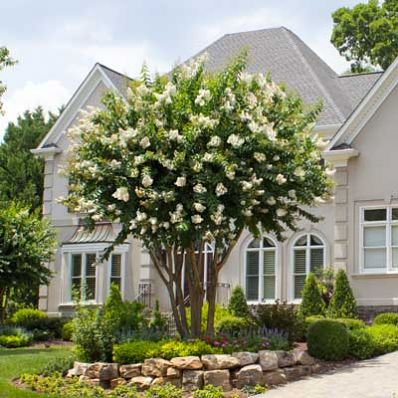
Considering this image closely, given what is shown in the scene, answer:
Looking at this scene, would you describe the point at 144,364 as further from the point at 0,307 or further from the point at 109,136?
the point at 0,307

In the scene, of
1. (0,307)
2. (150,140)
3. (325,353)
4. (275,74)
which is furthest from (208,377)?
(275,74)

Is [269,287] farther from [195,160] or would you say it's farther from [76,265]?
[195,160]

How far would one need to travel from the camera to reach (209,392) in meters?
15.0

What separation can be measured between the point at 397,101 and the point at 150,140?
10705 mm

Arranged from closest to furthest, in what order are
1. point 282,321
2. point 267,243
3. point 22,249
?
point 282,321 < point 22,249 < point 267,243

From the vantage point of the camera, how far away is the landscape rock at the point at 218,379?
50.6 ft

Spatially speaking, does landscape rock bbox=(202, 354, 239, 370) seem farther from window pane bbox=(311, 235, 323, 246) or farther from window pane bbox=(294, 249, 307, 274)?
window pane bbox=(311, 235, 323, 246)

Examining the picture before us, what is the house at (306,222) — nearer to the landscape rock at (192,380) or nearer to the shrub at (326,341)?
the shrub at (326,341)

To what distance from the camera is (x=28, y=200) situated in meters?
37.9

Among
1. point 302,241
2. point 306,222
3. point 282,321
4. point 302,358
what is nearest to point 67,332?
point 302,241

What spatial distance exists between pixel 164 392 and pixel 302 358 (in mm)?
3248

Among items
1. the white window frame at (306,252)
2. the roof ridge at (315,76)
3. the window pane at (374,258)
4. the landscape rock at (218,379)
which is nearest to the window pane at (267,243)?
the white window frame at (306,252)

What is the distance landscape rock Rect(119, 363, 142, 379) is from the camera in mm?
15945

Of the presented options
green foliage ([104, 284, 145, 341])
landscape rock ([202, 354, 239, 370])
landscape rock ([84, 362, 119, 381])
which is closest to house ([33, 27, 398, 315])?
green foliage ([104, 284, 145, 341])
